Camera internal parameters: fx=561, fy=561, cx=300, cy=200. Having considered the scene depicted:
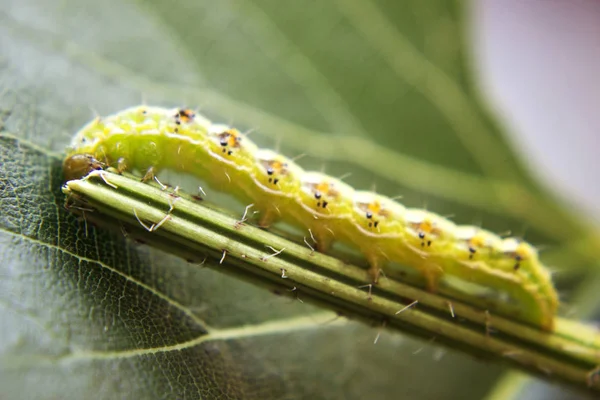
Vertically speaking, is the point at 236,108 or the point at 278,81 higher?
the point at 278,81

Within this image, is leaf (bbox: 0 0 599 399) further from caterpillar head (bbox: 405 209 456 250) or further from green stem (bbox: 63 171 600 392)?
caterpillar head (bbox: 405 209 456 250)

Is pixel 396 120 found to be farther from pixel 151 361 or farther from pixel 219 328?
pixel 151 361

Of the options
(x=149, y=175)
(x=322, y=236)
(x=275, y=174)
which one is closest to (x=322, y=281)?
(x=322, y=236)

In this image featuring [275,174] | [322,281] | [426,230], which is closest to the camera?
[322,281]

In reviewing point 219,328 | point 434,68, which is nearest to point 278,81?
point 434,68

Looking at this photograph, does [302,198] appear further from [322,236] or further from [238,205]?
[238,205]
